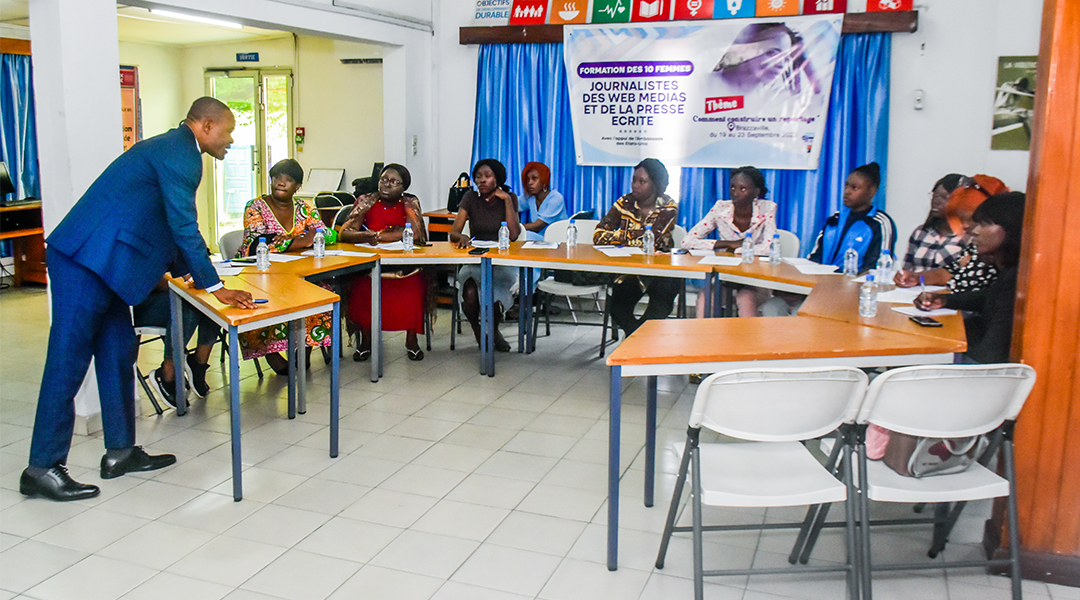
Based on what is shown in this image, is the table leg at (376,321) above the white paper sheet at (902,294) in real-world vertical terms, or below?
below

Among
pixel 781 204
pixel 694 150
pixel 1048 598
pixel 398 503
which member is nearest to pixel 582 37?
pixel 694 150

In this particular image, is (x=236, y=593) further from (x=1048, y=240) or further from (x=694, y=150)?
(x=694, y=150)

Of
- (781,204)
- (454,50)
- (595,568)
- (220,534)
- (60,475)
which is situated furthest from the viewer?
(454,50)

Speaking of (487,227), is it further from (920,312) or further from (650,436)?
(920,312)

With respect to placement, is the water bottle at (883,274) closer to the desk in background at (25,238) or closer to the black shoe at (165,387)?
the black shoe at (165,387)

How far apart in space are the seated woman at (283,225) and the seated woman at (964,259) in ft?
10.7

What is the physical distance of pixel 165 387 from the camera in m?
4.48

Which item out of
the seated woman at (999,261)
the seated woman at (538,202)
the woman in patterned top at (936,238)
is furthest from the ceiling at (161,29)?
the seated woman at (999,261)

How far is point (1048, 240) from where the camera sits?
9.09 ft

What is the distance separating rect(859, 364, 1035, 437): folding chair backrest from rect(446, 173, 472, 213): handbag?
5030 mm

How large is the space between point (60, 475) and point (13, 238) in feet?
17.4

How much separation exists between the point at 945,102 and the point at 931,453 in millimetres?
4193

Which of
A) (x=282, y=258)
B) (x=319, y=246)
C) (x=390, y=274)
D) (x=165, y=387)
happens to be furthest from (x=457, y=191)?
(x=165, y=387)

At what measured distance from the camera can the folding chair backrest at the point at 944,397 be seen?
2.45 m
